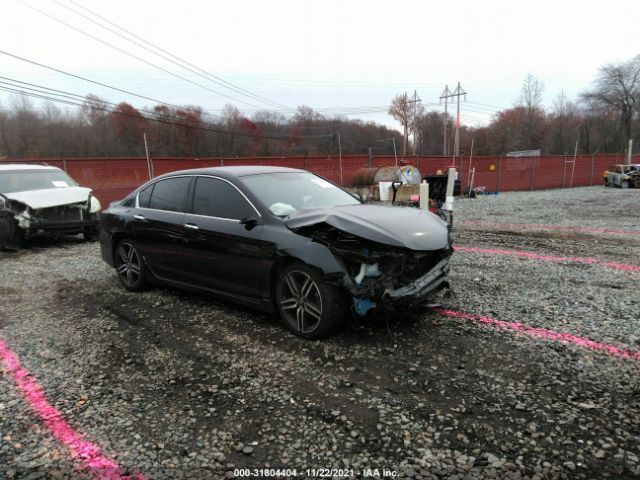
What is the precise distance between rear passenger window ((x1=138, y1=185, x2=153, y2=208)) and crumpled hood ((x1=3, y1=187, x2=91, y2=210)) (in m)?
4.77

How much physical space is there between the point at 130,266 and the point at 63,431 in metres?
3.15

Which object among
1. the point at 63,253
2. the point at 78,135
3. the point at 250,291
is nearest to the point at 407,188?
the point at 63,253

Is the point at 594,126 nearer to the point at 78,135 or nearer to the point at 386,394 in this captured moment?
the point at 78,135

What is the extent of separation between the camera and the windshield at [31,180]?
952cm

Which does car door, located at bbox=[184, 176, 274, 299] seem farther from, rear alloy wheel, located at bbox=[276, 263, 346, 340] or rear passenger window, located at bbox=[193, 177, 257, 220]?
rear alloy wheel, located at bbox=[276, 263, 346, 340]

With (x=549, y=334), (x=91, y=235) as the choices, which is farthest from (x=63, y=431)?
(x=91, y=235)

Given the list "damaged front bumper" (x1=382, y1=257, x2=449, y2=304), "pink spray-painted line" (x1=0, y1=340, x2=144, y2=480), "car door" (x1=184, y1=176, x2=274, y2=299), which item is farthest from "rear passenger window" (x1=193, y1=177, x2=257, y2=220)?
"pink spray-painted line" (x1=0, y1=340, x2=144, y2=480)

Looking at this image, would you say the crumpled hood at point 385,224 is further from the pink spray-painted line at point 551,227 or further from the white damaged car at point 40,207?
the white damaged car at point 40,207

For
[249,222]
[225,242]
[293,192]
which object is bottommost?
[225,242]

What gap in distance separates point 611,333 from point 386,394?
2244 mm

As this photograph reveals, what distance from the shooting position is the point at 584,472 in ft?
7.28

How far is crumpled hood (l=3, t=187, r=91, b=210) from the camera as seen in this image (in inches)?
358

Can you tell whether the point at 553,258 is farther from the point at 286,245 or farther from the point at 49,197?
the point at 49,197

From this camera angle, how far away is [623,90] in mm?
68375
